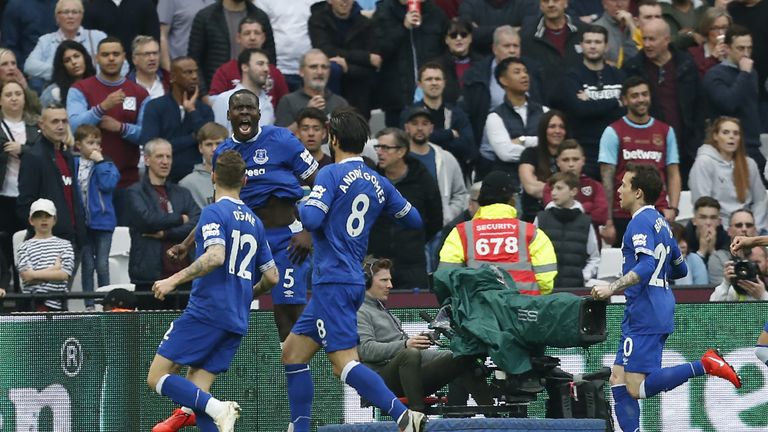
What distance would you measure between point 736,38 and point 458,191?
12.3 ft

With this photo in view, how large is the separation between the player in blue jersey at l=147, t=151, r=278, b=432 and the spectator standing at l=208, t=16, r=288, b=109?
5.99m

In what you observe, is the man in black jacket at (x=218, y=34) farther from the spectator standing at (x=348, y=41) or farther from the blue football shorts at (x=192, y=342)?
the blue football shorts at (x=192, y=342)

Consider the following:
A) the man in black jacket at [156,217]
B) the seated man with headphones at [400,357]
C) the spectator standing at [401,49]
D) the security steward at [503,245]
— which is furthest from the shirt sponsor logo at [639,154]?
the seated man with headphones at [400,357]

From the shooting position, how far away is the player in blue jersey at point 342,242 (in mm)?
11469

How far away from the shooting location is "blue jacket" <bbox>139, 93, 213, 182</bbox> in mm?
16844

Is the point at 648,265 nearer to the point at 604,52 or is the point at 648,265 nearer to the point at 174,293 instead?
the point at 174,293

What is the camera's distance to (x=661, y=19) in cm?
1828

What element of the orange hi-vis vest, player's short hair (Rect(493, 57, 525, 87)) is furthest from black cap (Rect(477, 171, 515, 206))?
player's short hair (Rect(493, 57, 525, 87))

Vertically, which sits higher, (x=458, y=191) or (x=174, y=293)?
(x=458, y=191)

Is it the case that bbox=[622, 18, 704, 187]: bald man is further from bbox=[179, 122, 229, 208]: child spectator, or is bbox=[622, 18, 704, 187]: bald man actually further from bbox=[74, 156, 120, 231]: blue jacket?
bbox=[74, 156, 120, 231]: blue jacket

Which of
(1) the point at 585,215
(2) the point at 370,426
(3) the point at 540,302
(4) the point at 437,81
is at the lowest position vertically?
(2) the point at 370,426

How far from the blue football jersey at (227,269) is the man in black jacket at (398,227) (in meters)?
4.15

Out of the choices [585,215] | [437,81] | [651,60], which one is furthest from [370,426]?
[651,60]

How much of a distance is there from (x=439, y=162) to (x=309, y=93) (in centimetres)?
158
